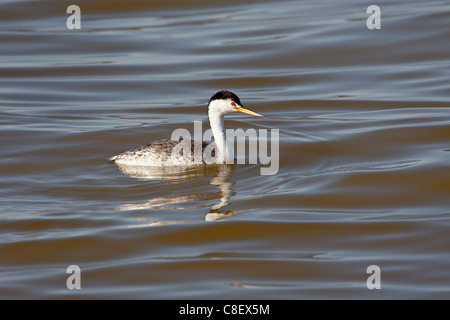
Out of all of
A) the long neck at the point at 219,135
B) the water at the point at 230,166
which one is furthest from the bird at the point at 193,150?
the water at the point at 230,166

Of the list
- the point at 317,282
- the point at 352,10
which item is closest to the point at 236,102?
the point at 317,282

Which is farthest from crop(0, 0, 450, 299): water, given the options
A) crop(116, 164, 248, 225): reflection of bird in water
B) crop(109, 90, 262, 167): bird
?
crop(109, 90, 262, 167): bird

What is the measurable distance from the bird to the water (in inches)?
7.8

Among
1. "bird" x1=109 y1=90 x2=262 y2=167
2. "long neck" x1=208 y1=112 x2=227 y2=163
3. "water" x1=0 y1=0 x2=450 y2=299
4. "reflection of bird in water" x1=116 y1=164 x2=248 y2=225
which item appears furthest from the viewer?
"long neck" x1=208 y1=112 x2=227 y2=163

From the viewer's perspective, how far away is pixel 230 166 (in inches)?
445

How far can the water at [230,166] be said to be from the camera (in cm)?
814

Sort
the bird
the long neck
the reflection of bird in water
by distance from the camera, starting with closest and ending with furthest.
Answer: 1. the reflection of bird in water
2. the bird
3. the long neck

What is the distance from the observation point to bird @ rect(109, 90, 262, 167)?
36.0ft

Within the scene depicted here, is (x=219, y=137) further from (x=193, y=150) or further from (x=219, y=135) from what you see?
(x=193, y=150)

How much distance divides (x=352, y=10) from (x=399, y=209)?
11.7 m

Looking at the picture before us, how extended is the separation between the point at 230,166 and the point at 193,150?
1.76 ft

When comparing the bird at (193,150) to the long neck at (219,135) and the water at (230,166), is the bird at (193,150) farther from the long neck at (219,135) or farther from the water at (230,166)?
the water at (230,166)

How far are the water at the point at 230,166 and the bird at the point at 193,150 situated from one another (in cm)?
20

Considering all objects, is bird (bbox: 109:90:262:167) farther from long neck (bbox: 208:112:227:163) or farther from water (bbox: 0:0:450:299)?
water (bbox: 0:0:450:299)
